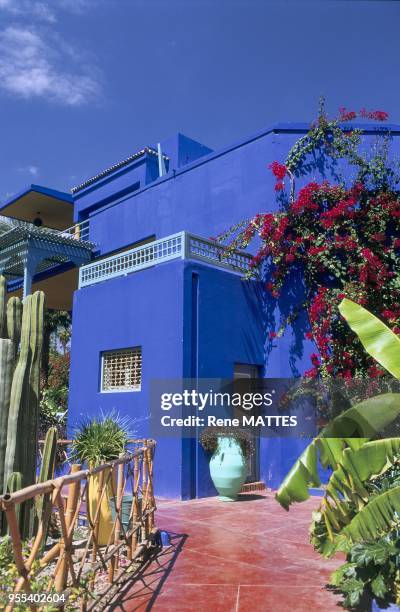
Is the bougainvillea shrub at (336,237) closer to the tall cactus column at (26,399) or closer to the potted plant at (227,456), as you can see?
the potted plant at (227,456)

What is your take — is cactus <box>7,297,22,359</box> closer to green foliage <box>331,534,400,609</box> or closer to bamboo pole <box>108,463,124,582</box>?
bamboo pole <box>108,463,124,582</box>

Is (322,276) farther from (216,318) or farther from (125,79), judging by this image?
(125,79)

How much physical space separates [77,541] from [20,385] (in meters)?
2.22

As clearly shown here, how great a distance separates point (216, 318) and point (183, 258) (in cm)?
128

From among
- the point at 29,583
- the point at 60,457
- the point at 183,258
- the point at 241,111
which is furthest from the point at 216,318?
the point at 29,583

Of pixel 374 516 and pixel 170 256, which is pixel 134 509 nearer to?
pixel 374 516

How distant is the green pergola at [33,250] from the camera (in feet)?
44.3

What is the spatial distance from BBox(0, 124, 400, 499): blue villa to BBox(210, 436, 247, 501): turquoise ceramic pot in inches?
12.7

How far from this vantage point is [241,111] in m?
11.1

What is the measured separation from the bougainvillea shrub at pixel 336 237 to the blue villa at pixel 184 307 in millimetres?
349

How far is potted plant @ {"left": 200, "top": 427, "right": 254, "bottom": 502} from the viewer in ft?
29.2

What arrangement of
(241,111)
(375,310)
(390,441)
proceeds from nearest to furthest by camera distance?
1. (390,441)
2. (375,310)
3. (241,111)

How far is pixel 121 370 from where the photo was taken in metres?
10.6

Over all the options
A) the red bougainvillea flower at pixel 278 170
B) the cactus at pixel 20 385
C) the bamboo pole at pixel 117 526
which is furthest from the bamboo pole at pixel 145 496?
the red bougainvillea flower at pixel 278 170
